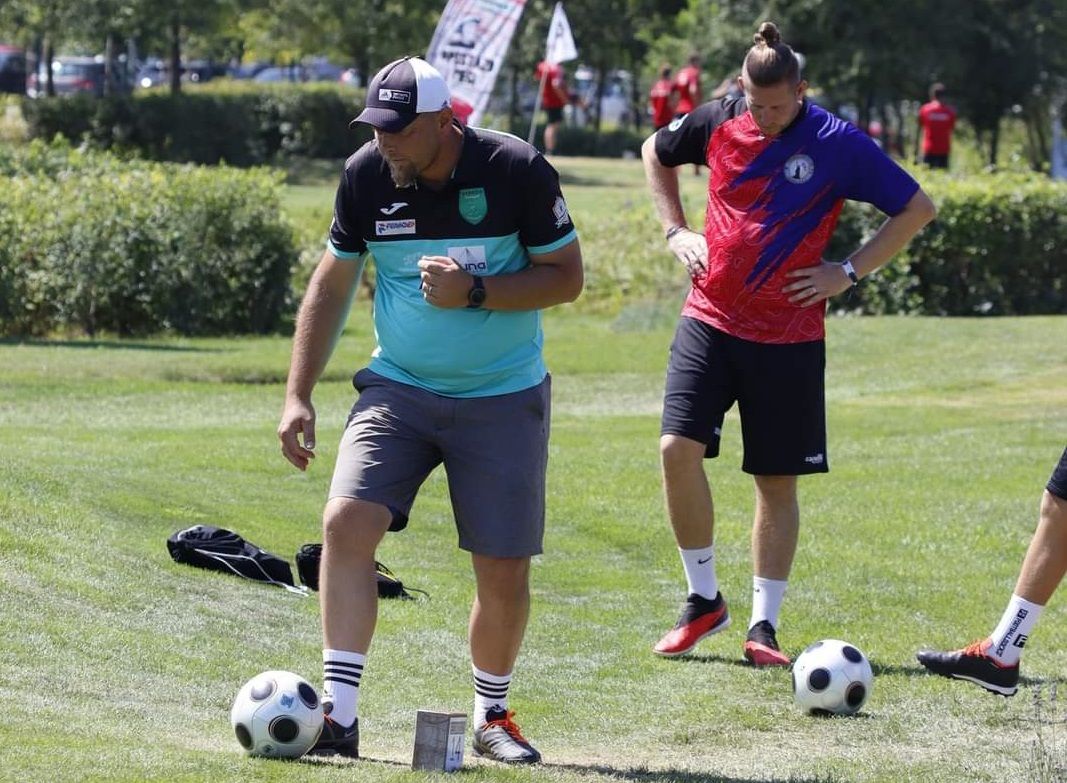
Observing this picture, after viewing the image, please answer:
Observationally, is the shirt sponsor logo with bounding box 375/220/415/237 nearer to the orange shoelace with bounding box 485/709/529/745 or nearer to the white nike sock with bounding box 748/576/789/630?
the orange shoelace with bounding box 485/709/529/745

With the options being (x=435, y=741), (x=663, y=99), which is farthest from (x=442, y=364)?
(x=663, y=99)

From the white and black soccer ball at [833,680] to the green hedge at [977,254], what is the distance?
13942 millimetres

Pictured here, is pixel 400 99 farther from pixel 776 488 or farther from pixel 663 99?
pixel 663 99

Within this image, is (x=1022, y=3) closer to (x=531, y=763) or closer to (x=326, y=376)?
(x=326, y=376)

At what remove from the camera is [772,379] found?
7.15m

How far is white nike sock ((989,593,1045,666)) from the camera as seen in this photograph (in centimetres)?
646

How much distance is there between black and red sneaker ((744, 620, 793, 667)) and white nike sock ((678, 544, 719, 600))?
8.9 inches

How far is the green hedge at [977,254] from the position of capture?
20547 millimetres

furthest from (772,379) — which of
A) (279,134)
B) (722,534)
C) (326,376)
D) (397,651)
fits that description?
(279,134)

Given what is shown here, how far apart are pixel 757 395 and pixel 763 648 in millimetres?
1010

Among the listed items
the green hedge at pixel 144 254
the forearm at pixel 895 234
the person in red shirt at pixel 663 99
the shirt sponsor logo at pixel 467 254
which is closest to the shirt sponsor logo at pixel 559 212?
the shirt sponsor logo at pixel 467 254

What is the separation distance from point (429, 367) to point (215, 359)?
12210 mm

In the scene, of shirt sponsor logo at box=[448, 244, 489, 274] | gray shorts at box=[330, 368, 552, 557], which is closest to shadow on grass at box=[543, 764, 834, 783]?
gray shorts at box=[330, 368, 552, 557]

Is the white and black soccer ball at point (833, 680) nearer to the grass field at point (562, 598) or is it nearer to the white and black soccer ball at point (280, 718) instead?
the grass field at point (562, 598)
